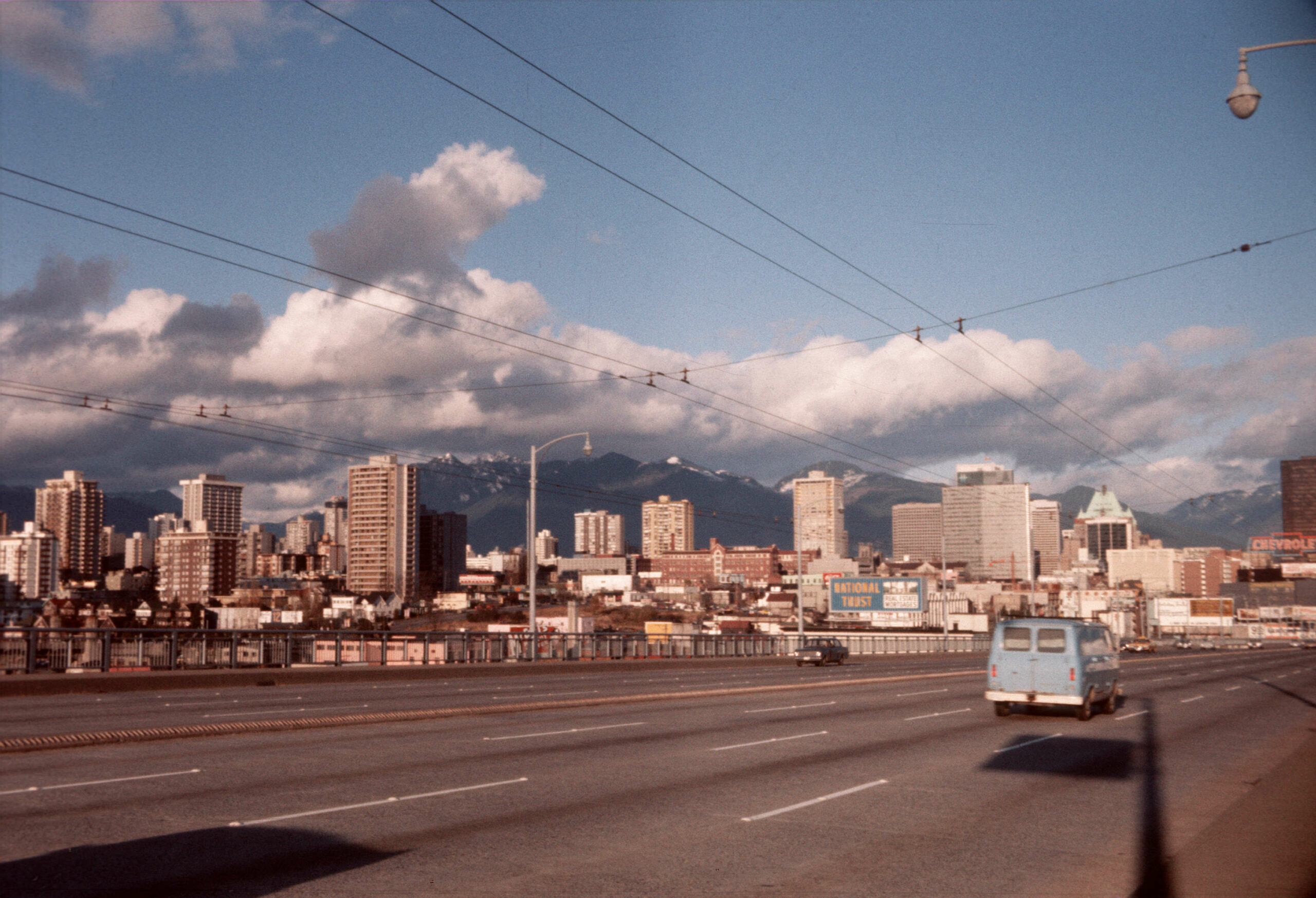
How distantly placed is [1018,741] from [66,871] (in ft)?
49.8

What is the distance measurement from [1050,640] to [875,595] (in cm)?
8849

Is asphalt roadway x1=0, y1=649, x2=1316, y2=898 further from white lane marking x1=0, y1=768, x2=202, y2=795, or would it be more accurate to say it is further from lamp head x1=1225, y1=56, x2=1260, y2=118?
lamp head x1=1225, y1=56, x2=1260, y2=118

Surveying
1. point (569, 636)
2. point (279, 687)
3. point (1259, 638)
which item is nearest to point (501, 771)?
point (279, 687)

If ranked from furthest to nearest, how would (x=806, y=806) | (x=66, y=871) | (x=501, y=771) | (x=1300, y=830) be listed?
(x=501, y=771)
(x=806, y=806)
(x=1300, y=830)
(x=66, y=871)

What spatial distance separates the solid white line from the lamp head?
1976 cm

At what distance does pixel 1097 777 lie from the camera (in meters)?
14.7

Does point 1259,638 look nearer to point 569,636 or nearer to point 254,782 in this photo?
point 569,636

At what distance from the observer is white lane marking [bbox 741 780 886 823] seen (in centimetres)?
1123

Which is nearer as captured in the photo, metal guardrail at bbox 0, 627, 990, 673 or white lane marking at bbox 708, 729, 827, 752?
white lane marking at bbox 708, 729, 827, 752

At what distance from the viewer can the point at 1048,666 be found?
22844mm

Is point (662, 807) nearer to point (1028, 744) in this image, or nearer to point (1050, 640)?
point (1028, 744)

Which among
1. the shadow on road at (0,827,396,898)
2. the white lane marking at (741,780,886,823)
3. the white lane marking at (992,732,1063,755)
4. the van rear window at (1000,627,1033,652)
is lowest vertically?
the white lane marking at (992,732,1063,755)

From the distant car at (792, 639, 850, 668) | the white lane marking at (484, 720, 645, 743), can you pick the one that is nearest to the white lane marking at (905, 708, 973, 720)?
the white lane marking at (484, 720, 645, 743)

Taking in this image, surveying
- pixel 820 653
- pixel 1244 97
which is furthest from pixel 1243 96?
pixel 820 653
